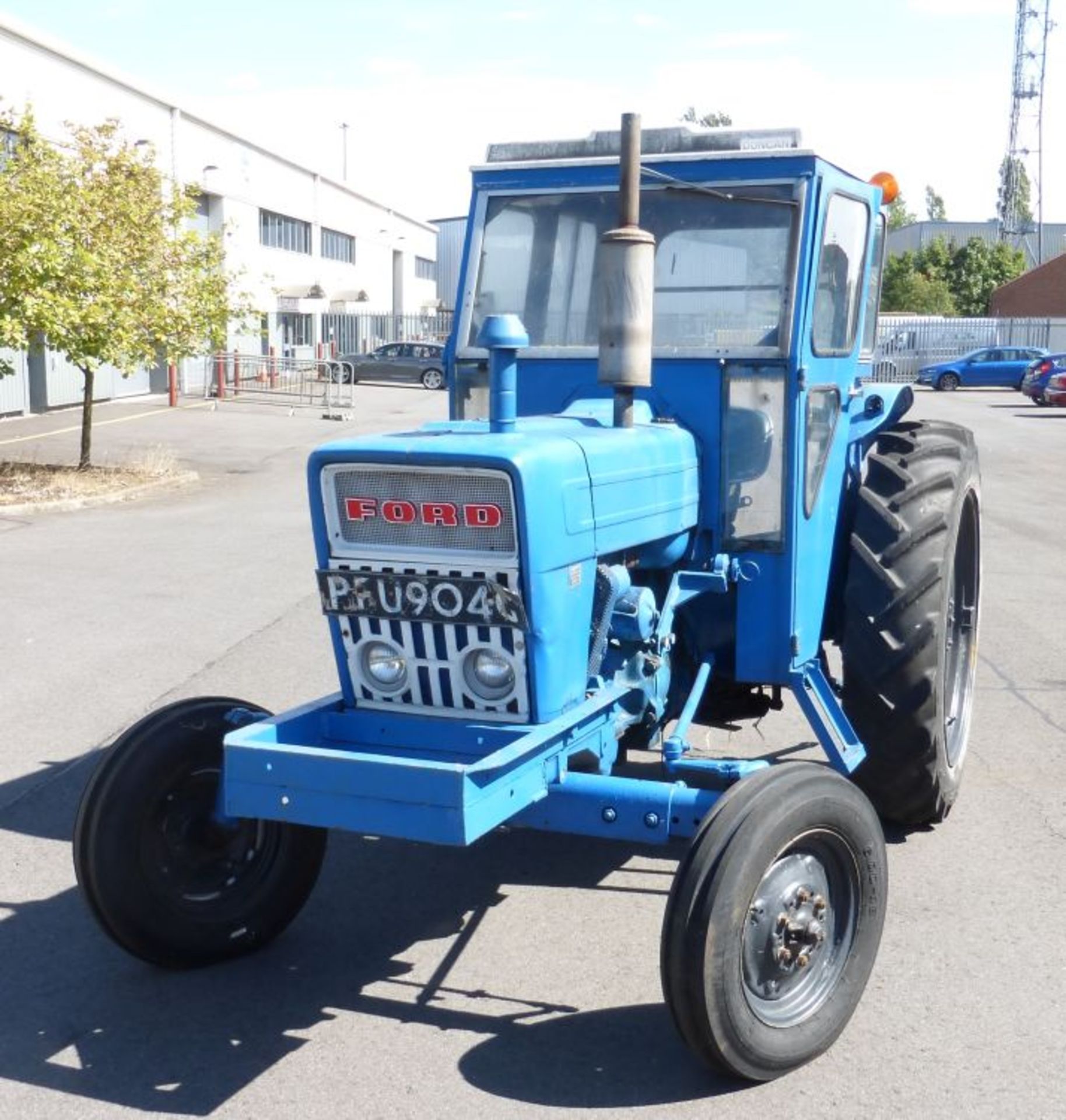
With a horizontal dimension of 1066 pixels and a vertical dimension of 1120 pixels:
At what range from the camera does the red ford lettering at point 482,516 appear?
3.94m

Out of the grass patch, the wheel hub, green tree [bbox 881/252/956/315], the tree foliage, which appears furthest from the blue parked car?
the wheel hub

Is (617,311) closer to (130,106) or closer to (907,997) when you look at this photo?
(907,997)

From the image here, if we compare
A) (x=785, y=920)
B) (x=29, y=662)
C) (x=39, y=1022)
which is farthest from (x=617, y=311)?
(x=29, y=662)

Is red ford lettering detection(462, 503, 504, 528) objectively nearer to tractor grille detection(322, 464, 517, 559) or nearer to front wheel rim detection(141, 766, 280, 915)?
tractor grille detection(322, 464, 517, 559)

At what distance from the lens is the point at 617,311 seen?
4.27 meters

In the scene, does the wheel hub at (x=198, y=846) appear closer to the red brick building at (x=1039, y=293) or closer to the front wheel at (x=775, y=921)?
the front wheel at (x=775, y=921)

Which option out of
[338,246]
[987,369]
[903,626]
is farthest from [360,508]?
[338,246]

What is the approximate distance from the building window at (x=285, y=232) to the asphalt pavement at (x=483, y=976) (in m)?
36.4

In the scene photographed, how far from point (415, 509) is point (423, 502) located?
35mm

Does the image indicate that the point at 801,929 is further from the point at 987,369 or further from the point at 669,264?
the point at 987,369

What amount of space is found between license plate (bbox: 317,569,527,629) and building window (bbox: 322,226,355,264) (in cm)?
4754

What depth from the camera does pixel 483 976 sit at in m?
4.46

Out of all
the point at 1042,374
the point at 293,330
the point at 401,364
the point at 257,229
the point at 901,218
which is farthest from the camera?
the point at 901,218

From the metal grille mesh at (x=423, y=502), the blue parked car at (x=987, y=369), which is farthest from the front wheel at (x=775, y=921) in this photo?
the blue parked car at (x=987, y=369)
